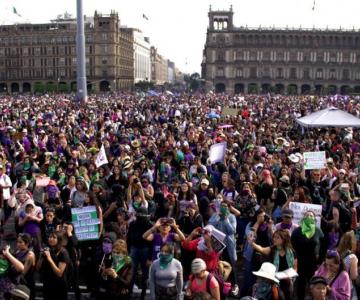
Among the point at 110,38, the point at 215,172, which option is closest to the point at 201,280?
the point at 215,172

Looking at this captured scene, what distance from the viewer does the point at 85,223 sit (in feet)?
26.8

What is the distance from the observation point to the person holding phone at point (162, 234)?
702 cm

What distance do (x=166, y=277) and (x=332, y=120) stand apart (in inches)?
523

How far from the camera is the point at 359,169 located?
11.8 metres

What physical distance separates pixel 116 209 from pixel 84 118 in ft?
54.7

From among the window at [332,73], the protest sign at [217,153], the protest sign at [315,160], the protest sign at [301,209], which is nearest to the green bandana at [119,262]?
the protest sign at [301,209]

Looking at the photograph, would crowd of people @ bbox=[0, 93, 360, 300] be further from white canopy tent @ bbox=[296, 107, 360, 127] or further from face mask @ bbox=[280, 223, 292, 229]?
white canopy tent @ bbox=[296, 107, 360, 127]

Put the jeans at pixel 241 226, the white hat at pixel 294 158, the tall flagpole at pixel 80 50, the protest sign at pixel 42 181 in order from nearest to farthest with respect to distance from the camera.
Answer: the jeans at pixel 241 226
the protest sign at pixel 42 181
the white hat at pixel 294 158
the tall flagpole at pixel 80 50

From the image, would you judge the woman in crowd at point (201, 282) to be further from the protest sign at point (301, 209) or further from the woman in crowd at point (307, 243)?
the protest sign at point (301, 209)

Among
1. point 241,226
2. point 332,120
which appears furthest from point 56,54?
point 241,226

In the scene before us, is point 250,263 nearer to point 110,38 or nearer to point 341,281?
point 341,281

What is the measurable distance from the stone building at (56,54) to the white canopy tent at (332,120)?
296 ft

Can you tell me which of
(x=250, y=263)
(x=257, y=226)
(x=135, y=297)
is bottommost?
(x=135, y=297)

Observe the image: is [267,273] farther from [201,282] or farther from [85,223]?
[85,223]
